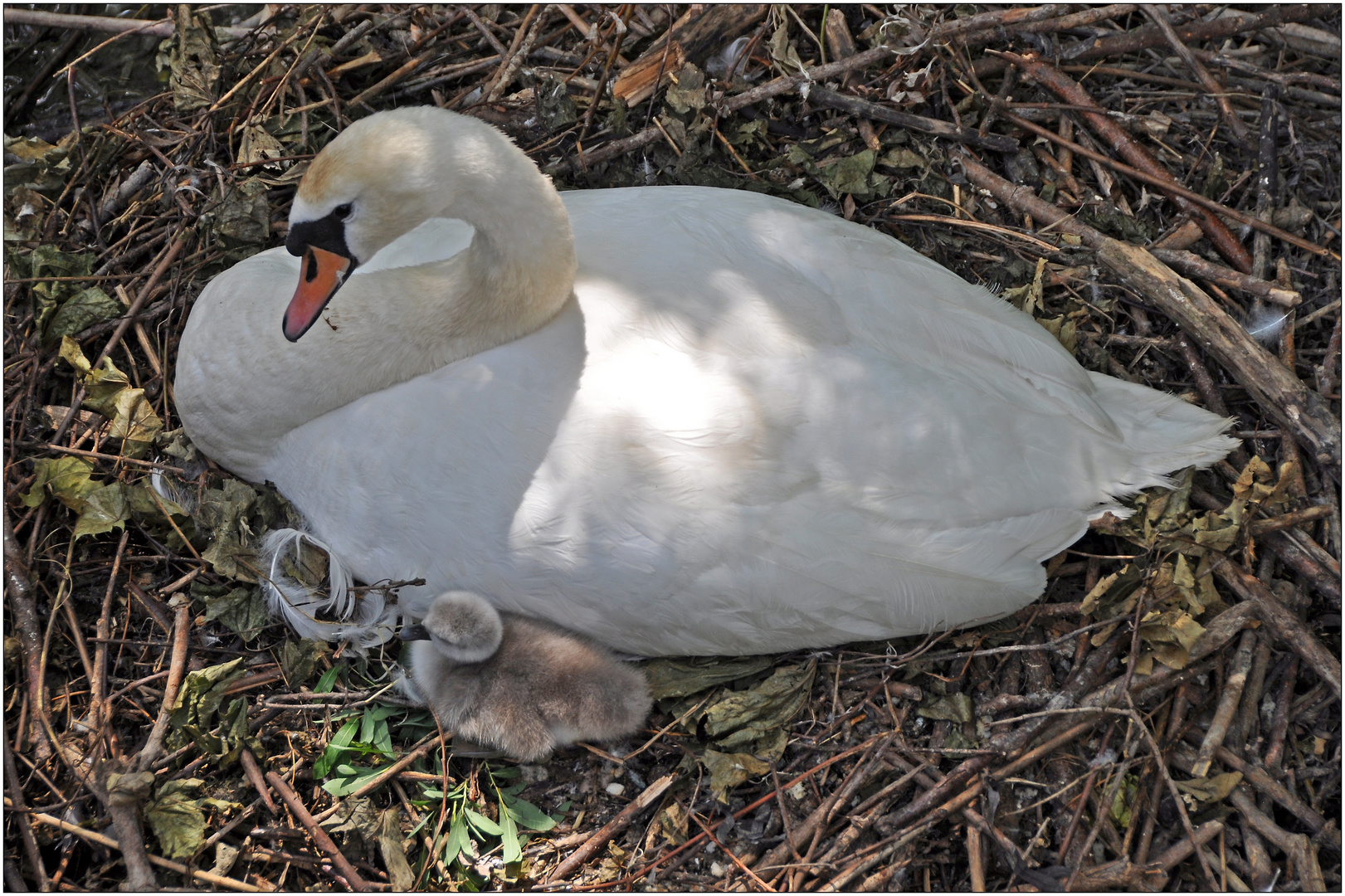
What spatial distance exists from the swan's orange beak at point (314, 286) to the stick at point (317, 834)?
1495mm

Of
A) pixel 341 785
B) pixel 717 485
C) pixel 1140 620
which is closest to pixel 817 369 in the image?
pixel 717 485

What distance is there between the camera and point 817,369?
298cm

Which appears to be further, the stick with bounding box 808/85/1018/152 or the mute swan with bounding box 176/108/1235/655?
the stick with bounding box 808/85/1018/152

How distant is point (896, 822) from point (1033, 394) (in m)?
1.48

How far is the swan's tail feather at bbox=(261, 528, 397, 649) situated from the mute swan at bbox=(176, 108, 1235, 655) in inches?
1.6

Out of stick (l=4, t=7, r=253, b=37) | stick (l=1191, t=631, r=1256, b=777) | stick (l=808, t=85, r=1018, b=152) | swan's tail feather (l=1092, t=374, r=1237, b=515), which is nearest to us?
stick (l=1191, t=631, r=1256, b=777)

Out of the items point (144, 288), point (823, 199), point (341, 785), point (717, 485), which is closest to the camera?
point (717, 485)

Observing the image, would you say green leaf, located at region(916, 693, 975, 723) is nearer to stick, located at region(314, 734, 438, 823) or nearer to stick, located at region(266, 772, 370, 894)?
stick, located at region(314, 734, 438, 823)

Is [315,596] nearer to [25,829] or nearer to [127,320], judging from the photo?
[25,829]

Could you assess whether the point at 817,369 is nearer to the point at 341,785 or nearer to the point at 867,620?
the point at 867,620

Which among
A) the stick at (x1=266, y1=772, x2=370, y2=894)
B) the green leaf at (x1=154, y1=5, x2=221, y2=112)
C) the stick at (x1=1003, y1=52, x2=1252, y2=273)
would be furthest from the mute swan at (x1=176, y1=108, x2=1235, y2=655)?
the green leaf at (x1=154, y1=5, x2=221, y2=112)

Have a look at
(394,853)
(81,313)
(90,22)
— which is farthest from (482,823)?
(90,22)

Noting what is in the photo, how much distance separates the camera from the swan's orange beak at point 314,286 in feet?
9.16

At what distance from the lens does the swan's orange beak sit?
2.79 m
